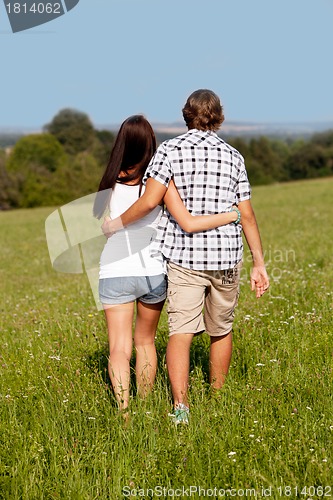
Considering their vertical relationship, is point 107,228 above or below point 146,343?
above

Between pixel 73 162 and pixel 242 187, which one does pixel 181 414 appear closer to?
pixel 242 187

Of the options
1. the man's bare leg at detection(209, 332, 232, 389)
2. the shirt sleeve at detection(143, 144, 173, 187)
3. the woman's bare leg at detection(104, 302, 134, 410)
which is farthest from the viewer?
the man's bare leg at detection(209, 332, 232, 389)

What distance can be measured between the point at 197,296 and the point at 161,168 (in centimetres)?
90

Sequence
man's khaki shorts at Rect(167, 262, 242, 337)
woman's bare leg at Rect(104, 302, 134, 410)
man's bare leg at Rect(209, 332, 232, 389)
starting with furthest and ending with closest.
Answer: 1. man's bare leg at Rect(209, 332, 232, 389)
2. woman's bare leg at Rect(104, 302, 134, 410)
3. man's khaki shorts at Rect(167, 262, 242, 337)

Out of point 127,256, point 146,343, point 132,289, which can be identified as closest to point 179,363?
point 146,343

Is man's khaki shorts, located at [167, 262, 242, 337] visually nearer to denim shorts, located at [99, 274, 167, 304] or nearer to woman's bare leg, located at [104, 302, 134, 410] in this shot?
denim shorts, located at [99, 274, 167, 304]

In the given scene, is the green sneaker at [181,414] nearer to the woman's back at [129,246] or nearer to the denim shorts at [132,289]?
the denim shorts at [132,289]

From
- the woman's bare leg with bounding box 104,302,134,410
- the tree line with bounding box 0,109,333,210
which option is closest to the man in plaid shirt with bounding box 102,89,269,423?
the woman's bare leg with bounding box 104,302,134,410

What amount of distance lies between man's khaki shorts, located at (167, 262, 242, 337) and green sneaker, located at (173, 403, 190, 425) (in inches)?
19.6

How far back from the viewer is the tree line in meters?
74.6

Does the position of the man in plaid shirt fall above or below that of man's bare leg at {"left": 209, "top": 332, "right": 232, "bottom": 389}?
above

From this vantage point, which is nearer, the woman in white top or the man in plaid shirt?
the man in plaid shirt

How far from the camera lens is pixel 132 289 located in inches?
181

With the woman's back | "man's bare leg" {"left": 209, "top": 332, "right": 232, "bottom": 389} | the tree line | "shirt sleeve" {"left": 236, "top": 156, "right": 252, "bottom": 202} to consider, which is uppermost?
"shirt sleeve" {"left": 236, "top": 156, "right": 252, "bottom": 202}
